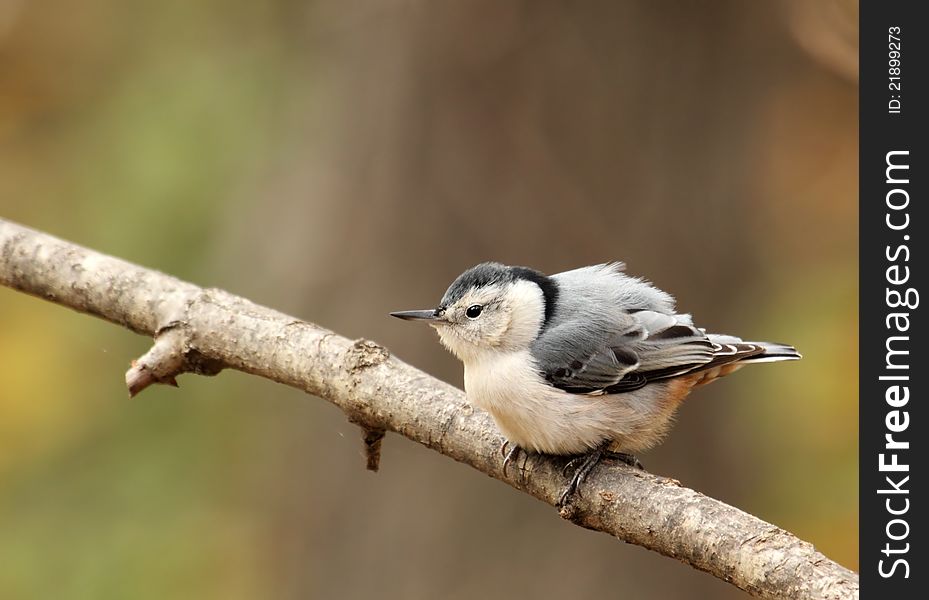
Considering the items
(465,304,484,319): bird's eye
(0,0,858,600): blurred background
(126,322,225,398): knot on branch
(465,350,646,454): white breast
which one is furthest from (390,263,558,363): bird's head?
(0,0,858,600): blurred background

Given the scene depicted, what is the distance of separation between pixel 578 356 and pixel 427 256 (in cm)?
165

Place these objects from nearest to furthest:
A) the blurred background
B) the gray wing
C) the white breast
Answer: the white breast → the gray wing → the blurred background

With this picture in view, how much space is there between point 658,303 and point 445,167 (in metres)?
1.64

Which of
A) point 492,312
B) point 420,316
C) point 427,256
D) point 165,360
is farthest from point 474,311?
point 427,256

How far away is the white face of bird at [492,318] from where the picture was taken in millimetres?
2773

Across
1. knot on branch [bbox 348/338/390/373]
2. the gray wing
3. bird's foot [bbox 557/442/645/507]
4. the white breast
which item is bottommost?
bird's foot [bbox 557/442/645/507]

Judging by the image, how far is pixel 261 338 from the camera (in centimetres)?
274

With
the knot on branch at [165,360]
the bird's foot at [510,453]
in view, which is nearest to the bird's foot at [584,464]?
the bird's foot at [510,453]

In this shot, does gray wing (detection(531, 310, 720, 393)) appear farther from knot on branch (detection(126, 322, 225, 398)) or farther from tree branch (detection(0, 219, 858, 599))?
knot on branch (detection(126, 322, 225, 398))

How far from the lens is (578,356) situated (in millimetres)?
2660

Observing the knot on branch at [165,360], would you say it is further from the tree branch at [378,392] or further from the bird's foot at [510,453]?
the bird's foot at [510,453]

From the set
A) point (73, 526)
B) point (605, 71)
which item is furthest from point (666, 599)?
point (73, 526)

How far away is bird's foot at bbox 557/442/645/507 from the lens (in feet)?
7.88

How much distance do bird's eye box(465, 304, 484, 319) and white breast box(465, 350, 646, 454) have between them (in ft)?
0.76
